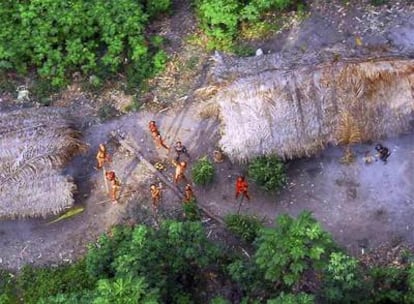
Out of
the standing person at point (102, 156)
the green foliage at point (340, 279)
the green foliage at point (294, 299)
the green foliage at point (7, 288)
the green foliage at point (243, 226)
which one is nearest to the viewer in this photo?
the green foliage at point (294, 299)

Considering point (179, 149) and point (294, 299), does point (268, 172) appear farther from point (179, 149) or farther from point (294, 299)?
point (294, 299)

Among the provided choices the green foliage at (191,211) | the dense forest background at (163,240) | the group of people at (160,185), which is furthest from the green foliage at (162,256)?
the group of people at (160,185)

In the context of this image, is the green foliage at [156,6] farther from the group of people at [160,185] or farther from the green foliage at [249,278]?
the green foliage at [249,278]

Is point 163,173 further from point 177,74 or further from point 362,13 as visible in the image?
point 362,13

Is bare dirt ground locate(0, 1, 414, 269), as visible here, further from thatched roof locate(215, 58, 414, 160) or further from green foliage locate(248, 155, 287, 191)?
thatched roof locate(215, 58, 414, 160)

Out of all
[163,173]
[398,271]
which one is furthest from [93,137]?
[398,271]

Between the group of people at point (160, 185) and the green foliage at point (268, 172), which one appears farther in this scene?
the group of people at point (160, 185)
